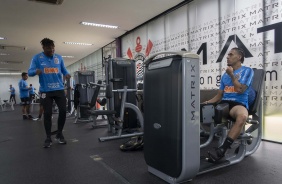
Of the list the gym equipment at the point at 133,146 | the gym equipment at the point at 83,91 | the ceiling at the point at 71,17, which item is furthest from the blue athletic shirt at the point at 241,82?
the gym equipment at the point at 83,91

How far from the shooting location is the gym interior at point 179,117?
1578mm

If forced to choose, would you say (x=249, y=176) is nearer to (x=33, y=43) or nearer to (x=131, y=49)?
(x=131, y=49)

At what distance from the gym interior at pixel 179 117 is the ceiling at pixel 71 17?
9 cm

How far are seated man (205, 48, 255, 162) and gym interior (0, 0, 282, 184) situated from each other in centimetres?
12

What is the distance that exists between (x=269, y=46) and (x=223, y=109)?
1.63 meters

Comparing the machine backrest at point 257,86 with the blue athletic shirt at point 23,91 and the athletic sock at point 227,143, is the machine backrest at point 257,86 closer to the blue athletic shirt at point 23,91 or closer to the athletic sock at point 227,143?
the athletic sock at point 227,143

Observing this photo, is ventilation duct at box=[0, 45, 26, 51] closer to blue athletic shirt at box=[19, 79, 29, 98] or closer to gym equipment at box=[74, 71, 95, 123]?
blue athletic shirt at box=[19, 79, 29, 98]

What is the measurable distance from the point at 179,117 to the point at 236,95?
40.6 inches

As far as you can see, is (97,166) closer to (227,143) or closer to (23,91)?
(227,143)

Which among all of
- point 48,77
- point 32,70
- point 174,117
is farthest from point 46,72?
point 174,117

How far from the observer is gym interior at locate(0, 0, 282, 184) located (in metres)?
1.58

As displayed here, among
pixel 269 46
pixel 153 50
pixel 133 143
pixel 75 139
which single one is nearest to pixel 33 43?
pixel 153 50

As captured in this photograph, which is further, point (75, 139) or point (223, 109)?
point (75, 139)

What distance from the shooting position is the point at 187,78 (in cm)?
153
